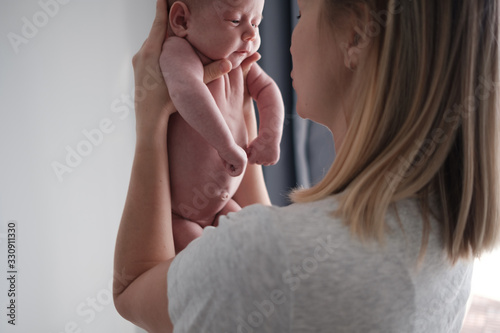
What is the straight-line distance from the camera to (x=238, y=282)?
1.63ft

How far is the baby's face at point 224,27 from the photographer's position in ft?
2.43

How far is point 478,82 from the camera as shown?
1.87 ft

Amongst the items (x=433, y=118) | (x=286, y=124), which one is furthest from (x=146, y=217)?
(x=286, y=124)

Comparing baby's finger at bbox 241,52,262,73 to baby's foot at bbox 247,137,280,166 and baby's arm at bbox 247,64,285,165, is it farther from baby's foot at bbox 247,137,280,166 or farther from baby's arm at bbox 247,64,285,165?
baby's foot at bbox 247,137,280,166

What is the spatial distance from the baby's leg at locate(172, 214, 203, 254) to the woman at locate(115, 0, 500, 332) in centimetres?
11

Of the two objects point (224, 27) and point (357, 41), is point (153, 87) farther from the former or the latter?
point (357, 41)

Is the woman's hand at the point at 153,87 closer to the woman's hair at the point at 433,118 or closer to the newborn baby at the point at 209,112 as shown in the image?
the newborn baby at the point at 209,112

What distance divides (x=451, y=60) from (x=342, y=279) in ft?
0.97

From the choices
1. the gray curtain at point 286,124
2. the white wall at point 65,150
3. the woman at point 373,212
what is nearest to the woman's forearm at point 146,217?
the woman at point 373,212

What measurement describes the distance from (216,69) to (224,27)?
0.07 metres

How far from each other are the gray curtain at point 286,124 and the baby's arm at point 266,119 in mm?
718

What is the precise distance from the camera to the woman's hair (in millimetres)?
553

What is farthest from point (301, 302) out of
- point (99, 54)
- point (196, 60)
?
point (99, 54)

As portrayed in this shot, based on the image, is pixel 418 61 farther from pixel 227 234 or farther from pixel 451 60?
pixel 227 234
